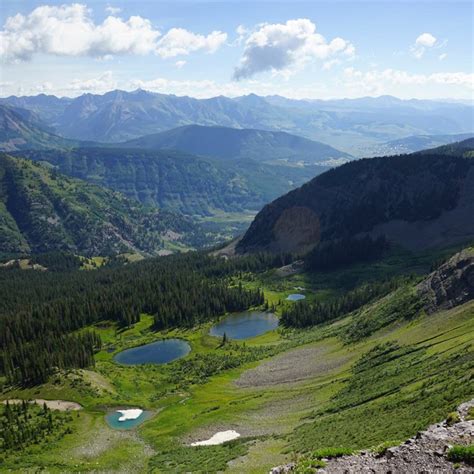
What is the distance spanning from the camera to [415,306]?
127 m

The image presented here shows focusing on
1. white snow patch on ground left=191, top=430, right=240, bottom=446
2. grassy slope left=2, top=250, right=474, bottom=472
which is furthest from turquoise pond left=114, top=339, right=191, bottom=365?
white snow patch on ground left=191, top=430, right=240, bottom=446

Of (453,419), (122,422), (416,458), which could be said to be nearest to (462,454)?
(416,458)

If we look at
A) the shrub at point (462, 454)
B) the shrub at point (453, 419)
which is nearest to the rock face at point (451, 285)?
the shrub at point (453, 419)

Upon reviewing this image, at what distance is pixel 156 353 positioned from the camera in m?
172

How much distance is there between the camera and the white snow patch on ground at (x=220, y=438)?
267ft

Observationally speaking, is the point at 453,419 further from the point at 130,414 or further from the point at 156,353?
the point at 156,353

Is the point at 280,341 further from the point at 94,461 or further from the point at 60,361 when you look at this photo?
the point at 94,461

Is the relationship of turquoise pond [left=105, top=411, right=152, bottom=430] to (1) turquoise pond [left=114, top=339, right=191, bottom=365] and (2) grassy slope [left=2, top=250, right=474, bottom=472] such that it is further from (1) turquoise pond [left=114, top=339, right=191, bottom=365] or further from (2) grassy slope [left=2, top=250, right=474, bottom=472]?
(1) turquoise pond [left=114, top=339, right=191, bottom=365]

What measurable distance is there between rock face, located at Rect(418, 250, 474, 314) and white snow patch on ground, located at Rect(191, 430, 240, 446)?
6414 cm

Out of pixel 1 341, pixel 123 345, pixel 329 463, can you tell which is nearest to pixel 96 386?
pixel 123 345

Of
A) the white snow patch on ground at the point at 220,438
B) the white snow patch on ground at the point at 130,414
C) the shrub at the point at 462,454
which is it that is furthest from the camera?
the white snow patch on ground at the point at 130,414

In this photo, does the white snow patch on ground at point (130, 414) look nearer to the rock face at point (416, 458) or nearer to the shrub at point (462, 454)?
the rock face at point (416, 458)

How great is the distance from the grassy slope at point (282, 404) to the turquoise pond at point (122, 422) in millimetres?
2365

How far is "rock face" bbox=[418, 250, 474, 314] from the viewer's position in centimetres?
11625
